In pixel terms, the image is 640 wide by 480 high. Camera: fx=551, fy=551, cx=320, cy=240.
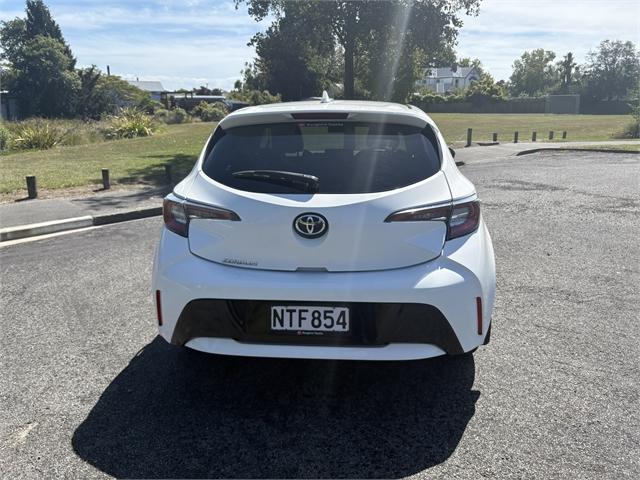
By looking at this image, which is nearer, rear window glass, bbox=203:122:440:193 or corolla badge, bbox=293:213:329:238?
corolla badge, bbox=293:213:329:238

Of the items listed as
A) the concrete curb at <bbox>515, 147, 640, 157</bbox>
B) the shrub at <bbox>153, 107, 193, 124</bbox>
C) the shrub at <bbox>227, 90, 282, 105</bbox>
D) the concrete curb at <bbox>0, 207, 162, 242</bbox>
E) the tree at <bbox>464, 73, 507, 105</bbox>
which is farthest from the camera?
the tree at <bbox>464, 73, 507, 105</bbox>

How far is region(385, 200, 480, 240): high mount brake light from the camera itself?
114 inches

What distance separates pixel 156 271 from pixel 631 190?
11.1 metres

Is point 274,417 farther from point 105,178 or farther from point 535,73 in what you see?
point 535,73

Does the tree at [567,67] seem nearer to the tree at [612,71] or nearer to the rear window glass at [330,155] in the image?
the tree at [612,71]

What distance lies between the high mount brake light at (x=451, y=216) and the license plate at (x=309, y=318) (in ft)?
1.84

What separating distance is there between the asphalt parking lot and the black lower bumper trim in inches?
17.9

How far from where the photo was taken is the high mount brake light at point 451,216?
9.48 feet

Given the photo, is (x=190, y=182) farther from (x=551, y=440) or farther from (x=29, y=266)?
(x=29, y=266)

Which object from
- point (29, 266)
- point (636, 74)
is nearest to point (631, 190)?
point (29, 266)

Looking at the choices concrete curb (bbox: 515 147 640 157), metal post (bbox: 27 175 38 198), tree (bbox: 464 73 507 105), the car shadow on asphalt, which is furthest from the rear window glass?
tree (bbox: 464 73 507 105)

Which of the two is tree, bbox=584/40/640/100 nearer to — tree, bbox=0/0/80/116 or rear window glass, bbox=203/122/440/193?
tree, bbox=0/0/80/116

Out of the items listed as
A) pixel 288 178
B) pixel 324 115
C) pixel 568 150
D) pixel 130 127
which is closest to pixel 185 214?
pixel 288 178

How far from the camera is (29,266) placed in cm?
610
